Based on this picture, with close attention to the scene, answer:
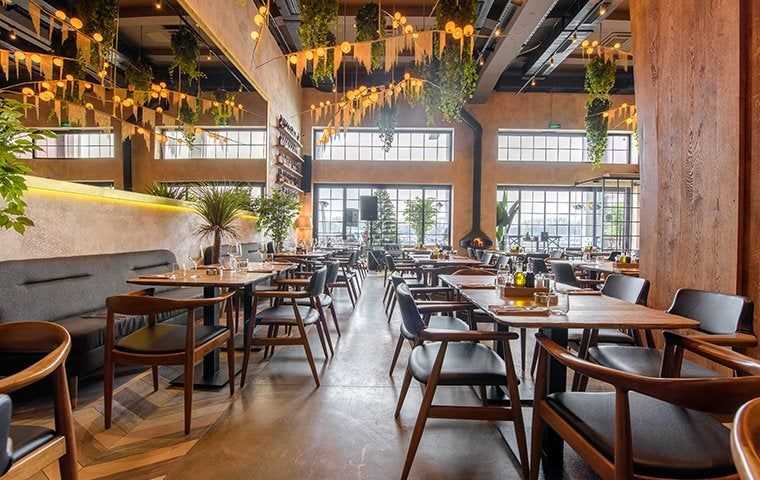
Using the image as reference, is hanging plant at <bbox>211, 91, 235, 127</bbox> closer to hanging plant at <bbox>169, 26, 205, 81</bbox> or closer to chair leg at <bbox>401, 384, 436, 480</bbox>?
hanging plant at <bbox>169, 26, 205, 81</bbox>

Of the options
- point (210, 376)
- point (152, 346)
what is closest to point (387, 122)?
point (210, 376)

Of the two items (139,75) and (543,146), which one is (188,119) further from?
(543,146)

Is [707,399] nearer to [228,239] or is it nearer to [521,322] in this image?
[521,322]

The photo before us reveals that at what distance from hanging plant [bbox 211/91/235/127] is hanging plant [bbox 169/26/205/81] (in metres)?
0.98

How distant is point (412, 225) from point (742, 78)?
1025cm

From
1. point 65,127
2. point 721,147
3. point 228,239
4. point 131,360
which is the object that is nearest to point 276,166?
point 228,239

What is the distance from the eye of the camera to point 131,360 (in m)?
2.39

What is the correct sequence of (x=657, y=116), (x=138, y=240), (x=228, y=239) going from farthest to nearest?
(x=228, y=239) → (x=138, y=240) → (x=657, y=116)

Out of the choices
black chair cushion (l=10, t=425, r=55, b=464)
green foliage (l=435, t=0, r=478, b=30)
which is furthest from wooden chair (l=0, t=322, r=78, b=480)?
green foliage (l=435, t=0, r=478, b=30)

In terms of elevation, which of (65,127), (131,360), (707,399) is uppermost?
(65,127)

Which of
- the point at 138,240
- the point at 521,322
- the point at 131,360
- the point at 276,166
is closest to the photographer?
the point at 521,322

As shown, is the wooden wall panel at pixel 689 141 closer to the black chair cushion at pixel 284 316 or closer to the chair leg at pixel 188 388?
the black chair cushion at pixel 284 316

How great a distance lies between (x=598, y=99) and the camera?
866 centimetres

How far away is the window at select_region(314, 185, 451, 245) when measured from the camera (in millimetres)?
12656
